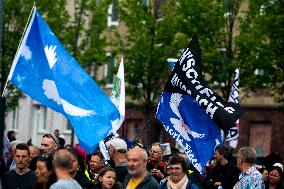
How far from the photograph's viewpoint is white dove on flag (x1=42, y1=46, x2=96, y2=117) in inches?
603

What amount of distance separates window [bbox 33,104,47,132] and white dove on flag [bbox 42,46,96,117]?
4007cm

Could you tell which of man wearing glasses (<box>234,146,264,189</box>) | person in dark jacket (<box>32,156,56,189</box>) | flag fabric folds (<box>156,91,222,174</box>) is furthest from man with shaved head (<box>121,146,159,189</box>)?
flag fabric folds (<box>156,91,222,174</box>)

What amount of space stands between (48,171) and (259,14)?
2410cm

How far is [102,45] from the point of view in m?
42.1

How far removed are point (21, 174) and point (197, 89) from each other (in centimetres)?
365

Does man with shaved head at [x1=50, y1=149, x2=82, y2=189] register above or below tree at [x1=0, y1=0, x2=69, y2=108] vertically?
below

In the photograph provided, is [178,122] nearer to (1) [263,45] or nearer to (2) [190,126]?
(2) [190,126]

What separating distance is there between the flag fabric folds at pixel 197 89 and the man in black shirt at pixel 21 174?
129 inches

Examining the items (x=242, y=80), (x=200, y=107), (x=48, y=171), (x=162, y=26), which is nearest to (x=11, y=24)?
(x=162, y=26)

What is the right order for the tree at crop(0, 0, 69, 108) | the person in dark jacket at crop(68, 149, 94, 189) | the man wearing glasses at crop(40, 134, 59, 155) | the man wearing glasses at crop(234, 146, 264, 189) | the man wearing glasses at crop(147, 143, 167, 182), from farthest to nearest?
the tree at crop(0, 0, 69, 108), the man wearing glasses at crop(147, 143, 167, 182), the man wearing glasses at crop(40, 134, 59, 155), the man wearing glasses at crop(234, 146, 264, 189), the person in dark jacket at crop(68, 149, 94, 189)

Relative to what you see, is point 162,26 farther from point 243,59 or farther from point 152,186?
point 152,186

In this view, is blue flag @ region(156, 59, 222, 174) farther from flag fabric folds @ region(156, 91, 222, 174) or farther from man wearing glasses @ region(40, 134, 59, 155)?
man wearing glasses @ region(40, 134, 59, 155)

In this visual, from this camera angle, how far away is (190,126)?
54.6ft

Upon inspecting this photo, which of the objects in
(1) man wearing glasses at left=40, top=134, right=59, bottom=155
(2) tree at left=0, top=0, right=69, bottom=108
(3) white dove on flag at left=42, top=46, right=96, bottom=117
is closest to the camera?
(3) white dove on flag at left=42, top=46, right=96, bottom=117
